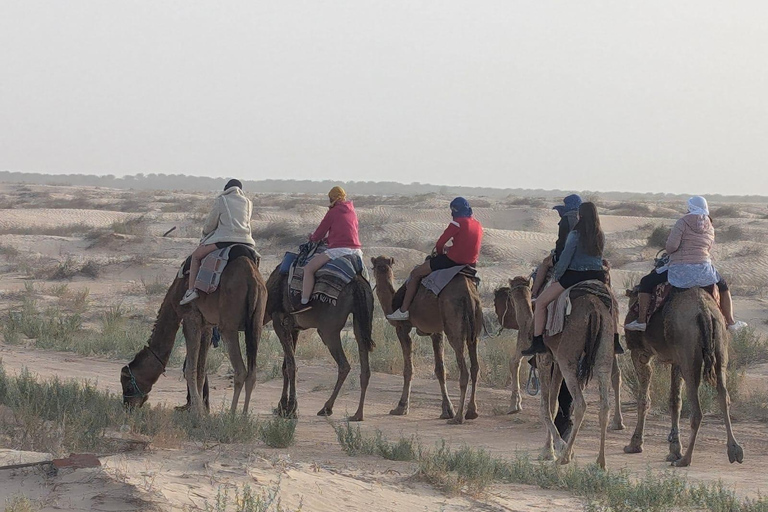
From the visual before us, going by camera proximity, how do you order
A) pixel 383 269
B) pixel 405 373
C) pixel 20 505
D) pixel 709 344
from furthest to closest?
pixel 383 269, pixel 405 373, pixel 709 344, pixel 20 505

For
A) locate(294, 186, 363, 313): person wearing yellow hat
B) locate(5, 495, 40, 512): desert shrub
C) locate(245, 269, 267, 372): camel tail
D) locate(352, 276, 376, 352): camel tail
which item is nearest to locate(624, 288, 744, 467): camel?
locate(352, 276, 376, 352): camel tail

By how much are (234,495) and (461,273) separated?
6.22m

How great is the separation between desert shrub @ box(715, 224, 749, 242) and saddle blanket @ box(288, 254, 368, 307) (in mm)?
27339

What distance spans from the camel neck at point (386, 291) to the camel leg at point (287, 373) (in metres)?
1.32

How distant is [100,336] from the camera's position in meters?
18.6

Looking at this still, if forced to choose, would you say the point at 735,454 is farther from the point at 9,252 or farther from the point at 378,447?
the point at 9,252

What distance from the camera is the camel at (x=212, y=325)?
1136cm

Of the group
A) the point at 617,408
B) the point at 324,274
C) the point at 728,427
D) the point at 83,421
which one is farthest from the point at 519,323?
the point at 83,421

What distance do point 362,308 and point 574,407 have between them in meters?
3.61

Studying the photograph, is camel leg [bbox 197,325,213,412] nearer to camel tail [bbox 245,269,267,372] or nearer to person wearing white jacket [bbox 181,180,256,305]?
person wearing white jacket [bbox 181,180,256,305]

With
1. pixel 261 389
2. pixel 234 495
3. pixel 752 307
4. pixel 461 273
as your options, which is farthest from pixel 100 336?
pixel 752 307

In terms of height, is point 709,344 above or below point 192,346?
above

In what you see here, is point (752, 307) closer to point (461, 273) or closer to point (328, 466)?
point (461, 273)

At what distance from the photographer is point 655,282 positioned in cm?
1102
